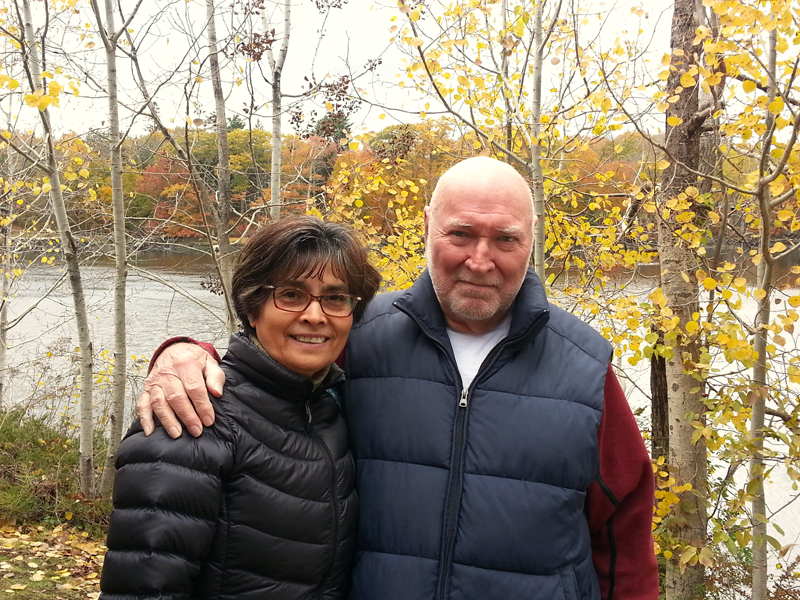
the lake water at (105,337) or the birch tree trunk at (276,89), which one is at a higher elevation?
the birch tree trunk at (276,89)

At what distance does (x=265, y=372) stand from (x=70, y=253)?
14.9 feet

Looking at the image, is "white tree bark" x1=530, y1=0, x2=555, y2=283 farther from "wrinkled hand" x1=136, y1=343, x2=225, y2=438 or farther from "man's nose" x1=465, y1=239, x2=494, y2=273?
"wrinkled hand" x1=136, y1=343, x2=225, y2=438

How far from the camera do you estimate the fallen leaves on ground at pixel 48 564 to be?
4.35m

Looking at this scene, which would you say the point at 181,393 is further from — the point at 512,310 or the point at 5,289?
the point at 5,289

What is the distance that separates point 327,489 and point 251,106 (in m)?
3.54

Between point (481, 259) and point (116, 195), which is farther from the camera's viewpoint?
point (116, 195)

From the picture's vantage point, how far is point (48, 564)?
5.00 m

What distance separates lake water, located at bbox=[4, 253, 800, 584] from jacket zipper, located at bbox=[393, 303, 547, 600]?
462cm

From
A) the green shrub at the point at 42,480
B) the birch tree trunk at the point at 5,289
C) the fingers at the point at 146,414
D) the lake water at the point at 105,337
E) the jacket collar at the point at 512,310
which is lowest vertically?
the green shrub at the point at 42,480

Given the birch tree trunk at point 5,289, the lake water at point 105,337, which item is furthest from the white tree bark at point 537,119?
the birch tree trunk at point 5,289

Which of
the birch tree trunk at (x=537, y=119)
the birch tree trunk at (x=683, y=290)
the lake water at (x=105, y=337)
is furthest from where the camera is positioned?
the lake water at (x=105, y=337)

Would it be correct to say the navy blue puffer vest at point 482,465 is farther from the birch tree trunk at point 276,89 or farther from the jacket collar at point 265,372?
the birch tree trunk at point 276,89

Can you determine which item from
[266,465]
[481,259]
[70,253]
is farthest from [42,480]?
[481,259]

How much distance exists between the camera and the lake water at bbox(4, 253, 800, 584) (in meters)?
7.98
